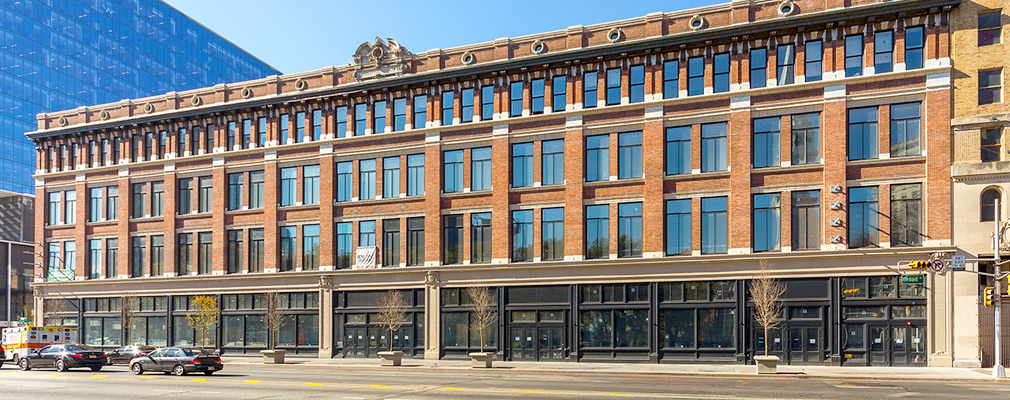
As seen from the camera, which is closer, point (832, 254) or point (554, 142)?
point (832, 254)

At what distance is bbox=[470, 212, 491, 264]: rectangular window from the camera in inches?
1889

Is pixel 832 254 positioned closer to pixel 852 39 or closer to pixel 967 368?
pixel 967 368

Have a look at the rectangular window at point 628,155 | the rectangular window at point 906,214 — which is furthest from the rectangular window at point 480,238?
the rectangular window at point 906,214

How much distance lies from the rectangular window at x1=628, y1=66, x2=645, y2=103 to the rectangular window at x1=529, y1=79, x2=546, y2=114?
498 cm

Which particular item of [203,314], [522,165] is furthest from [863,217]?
[203,314]

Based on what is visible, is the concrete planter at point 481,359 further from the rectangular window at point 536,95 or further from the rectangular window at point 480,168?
the rectangular window at point 536,95

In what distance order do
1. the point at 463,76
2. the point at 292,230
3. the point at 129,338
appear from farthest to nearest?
the point at 129,338
the point at 292,230
the point at 463,76

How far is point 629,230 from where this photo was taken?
1748 inches

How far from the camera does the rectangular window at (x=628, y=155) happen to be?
146ft

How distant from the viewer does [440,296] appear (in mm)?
48656

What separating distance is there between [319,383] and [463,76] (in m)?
22.6

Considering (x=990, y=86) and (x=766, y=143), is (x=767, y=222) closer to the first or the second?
(x=766, y=143)

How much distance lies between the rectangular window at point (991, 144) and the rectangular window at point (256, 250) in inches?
1613

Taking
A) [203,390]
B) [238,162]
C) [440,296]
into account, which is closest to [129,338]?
[238,162]
